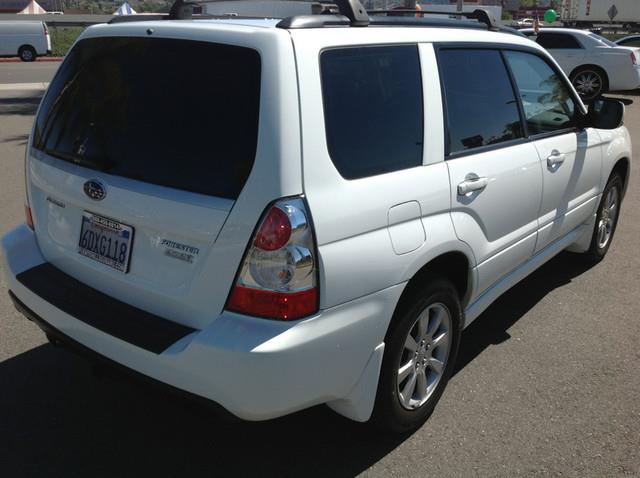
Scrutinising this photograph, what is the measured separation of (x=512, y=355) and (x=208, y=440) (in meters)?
1.90

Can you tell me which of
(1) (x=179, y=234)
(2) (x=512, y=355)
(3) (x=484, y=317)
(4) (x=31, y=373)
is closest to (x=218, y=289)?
(1) (x=179, y=234)

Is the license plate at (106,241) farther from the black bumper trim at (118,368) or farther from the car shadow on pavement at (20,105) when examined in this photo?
the car shadow on pavement at (20,105)

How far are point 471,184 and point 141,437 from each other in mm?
1958

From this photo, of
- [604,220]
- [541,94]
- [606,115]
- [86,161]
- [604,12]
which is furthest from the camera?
[604,12]

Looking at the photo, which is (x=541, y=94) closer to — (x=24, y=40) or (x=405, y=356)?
(x=405, y=356)

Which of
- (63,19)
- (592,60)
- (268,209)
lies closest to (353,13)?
(268,209)

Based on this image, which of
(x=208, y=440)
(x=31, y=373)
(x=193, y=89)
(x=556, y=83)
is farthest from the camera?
(x=556, y=83)

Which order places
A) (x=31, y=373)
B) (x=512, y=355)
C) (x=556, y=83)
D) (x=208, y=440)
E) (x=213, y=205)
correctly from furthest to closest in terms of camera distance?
(x=556, y=83)
(x=512, y=355)
(x=31, y=373)
(x=208, y=440)
(x=213, y=205)

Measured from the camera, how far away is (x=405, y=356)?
298 centimetres

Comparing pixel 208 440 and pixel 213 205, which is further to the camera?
pixel 208 440

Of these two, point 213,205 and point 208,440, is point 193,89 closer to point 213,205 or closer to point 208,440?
point 213,205

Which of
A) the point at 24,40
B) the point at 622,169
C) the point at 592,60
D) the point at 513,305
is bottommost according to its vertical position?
the point at 513,305

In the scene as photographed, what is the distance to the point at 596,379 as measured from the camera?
3715 millimetres

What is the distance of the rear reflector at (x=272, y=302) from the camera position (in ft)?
7.62
